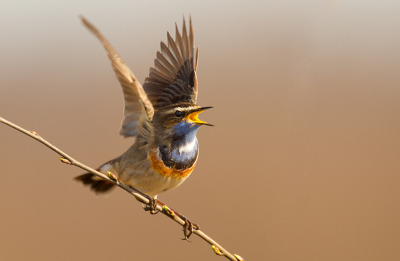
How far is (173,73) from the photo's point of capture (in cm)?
409

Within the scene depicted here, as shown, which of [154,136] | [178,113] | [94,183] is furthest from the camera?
[94,183]

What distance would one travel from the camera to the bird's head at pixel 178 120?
10.0 ft

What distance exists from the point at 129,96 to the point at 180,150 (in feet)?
2.02

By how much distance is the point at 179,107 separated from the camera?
10.3 ft

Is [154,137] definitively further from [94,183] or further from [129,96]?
[94,183]

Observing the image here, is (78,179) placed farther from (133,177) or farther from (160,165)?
(160,165)

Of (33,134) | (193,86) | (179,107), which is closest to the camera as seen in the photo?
(33,134)

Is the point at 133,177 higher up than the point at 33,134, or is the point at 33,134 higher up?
the point at 133,177

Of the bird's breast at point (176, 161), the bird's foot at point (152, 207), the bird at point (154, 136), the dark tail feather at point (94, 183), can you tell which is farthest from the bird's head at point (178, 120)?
the dark tail feather at point (94, 183)

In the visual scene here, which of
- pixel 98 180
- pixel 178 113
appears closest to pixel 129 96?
pixel 178 113

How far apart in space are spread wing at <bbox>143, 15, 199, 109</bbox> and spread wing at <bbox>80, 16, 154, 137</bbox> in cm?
55

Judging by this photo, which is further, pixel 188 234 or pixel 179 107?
pixel 188 234

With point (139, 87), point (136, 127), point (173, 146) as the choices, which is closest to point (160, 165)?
point (173, 146)

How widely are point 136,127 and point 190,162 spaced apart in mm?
633
